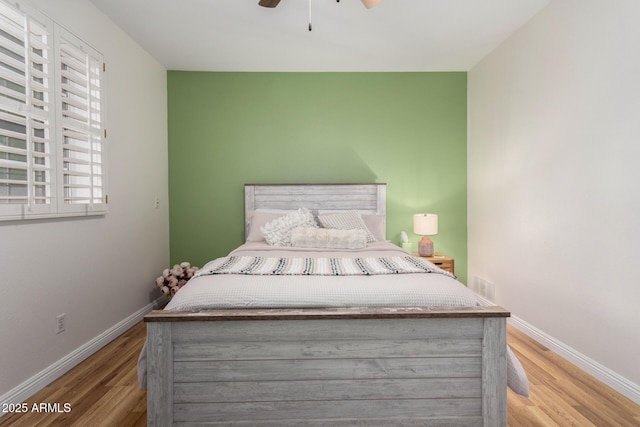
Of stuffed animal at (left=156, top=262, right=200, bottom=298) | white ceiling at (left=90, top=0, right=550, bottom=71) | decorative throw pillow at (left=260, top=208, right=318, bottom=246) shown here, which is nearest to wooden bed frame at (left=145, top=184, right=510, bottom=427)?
decorative throw pillow at (left=260, top=208, right=318, bottom=246)

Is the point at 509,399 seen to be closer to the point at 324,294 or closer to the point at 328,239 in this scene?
the point at 324,294

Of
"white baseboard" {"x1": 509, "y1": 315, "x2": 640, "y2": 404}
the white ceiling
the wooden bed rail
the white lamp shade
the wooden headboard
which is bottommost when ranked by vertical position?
"white baseboard" {"x1": 509, "y1": 315, "x2": 640, "y2": 404}

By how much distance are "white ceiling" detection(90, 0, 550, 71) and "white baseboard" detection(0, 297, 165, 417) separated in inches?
101

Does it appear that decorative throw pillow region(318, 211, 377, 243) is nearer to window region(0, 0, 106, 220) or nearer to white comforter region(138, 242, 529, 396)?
white comforter region(138, 242, 529, 396)

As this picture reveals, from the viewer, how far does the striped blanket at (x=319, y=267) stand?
1.99 metres

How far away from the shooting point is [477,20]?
291 centimetres

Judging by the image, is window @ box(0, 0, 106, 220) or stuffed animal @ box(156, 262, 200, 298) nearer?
window @ box(0, 0, 106, 220)

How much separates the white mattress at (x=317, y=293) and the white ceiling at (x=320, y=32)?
6.86 feet

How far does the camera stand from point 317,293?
1713 millimetres

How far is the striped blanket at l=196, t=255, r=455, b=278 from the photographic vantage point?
78.4 inches

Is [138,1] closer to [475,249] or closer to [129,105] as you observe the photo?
[129,105]

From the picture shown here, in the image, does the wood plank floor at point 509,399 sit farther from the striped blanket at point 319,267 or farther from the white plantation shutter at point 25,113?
the white plantation shutter at point 25,113

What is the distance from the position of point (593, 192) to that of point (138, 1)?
11.5ft

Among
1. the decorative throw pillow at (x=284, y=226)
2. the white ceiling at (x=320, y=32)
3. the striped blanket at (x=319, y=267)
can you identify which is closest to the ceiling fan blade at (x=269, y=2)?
the white ceiling at (x=320, y=32)
